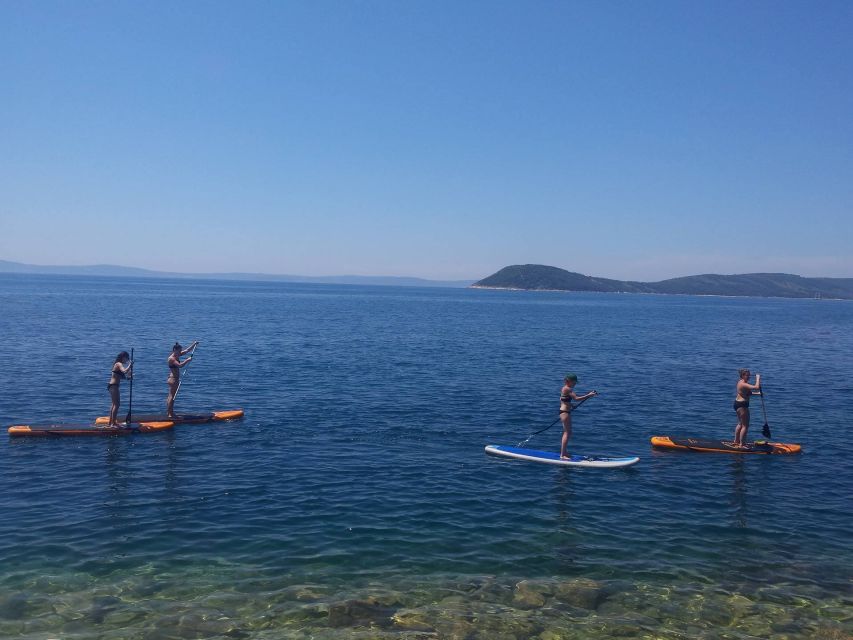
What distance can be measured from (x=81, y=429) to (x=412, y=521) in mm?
14542

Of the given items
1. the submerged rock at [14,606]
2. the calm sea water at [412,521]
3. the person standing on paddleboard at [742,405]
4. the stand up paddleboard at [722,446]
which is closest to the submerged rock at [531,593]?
the calm sea water at [412,521]

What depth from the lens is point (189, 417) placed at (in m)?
26.0

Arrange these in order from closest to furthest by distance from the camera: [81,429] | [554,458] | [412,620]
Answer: [412,620]
[554,458]
[81,429]

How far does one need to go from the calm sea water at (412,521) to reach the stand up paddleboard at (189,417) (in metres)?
0.67

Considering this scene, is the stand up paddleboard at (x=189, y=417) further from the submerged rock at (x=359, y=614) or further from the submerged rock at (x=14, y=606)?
the submerged rock at (x=359, y=614)

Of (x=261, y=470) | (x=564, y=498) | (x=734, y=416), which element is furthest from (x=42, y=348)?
(x=734, y=416)

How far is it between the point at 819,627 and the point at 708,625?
2060 mm

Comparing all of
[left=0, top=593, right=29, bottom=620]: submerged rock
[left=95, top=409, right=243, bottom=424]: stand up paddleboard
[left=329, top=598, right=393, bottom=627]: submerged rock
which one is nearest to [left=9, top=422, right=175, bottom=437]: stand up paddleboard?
[left=95, top=409, right=243, bottom=424]: stand up paddleboard

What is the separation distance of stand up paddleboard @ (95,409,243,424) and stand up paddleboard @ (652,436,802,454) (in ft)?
57.8

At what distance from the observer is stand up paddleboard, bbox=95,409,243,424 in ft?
83.6

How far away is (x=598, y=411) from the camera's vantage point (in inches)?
1216

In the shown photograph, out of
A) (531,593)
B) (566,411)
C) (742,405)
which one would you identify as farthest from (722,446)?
(531,593)

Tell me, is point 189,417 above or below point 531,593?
above

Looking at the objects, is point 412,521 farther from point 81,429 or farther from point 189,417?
point 81,429
